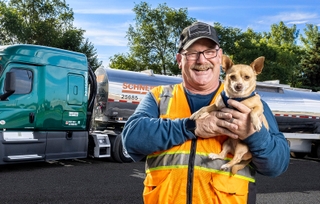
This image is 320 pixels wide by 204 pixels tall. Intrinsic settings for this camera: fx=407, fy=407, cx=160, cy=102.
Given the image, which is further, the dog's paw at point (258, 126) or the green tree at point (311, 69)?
the green tree at point (311, 69)

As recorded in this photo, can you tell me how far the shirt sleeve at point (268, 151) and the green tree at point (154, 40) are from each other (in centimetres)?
3735

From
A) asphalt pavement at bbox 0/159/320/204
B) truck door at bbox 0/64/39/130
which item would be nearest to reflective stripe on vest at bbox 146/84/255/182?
asphalt pavement at bbox 0/159/320/204

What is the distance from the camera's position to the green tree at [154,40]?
132 feet

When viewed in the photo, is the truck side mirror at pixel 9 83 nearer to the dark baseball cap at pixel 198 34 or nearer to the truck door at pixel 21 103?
the truck door at pixel 21 103

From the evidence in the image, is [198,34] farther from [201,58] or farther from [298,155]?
[298,155]

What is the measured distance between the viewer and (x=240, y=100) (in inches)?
87.6

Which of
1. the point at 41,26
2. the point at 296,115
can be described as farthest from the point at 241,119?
the point at 41,26

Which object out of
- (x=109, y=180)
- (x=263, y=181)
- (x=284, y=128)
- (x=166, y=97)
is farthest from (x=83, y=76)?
(x=284, y=128)

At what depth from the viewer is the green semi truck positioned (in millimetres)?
9141

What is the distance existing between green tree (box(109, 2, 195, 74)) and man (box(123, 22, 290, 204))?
3720 centimetres

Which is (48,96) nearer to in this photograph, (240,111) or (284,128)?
(240,111)

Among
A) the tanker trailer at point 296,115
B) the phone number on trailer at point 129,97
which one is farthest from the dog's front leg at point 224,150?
the tanker trailer at point 296,115

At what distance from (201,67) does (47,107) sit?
7945 mm

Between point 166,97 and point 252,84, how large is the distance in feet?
1.62
